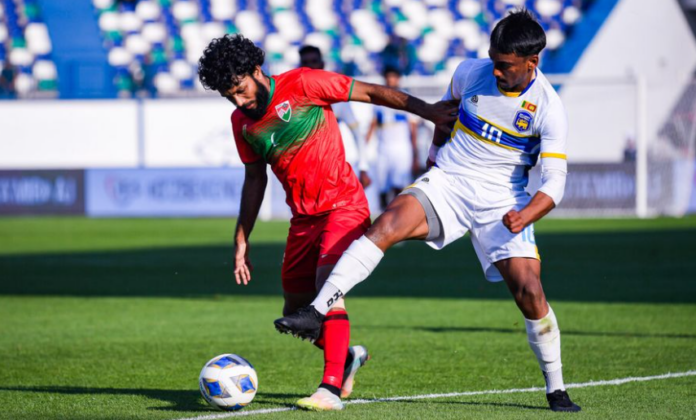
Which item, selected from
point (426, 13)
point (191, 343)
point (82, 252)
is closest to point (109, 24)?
point (426, 13)

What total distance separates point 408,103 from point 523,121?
55 cm

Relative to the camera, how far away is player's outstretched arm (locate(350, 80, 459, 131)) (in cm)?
514

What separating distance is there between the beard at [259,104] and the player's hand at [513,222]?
1329 millimetres

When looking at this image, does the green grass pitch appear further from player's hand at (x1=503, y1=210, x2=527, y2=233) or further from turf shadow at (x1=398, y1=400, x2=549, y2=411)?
player's hand at (x1=503, y1=210, x2=527, y2=233)

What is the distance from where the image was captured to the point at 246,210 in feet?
18.5

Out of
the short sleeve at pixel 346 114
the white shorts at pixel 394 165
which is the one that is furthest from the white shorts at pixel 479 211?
the white shorts at pixel 394 165

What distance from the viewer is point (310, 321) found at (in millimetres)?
4688

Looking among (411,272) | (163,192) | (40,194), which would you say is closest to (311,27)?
(163,192)

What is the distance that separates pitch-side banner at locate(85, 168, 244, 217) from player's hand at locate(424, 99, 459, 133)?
62.0 feet

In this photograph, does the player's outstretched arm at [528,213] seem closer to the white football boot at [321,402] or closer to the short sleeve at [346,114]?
the white football boot at [321,402]

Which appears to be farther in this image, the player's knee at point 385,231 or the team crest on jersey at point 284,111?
the team crest on jersey at point 284,111

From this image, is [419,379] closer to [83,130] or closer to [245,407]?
[245,407]

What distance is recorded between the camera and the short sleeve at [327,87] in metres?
5.29

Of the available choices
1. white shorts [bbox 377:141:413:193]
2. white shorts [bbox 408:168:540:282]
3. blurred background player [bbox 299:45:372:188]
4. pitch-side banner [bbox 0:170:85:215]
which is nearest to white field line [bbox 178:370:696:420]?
white shorts [bbox 408:168:540:282]
